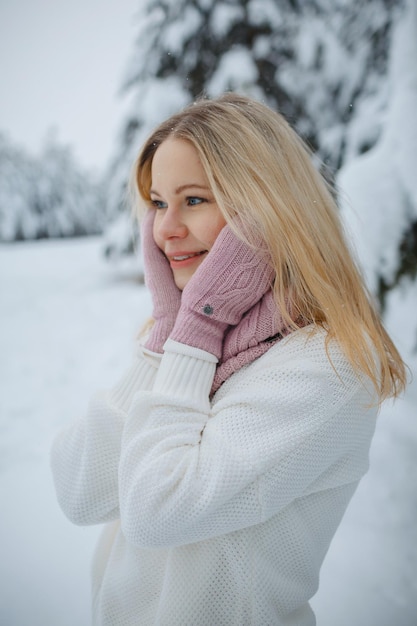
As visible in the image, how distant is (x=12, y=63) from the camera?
11.0 ft

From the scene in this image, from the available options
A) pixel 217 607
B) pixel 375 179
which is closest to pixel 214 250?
pixel 217 607

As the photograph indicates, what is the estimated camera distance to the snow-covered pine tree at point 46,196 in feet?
15.9

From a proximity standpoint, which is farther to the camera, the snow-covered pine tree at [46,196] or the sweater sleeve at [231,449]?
the snow-covered pine tree at [46,196]

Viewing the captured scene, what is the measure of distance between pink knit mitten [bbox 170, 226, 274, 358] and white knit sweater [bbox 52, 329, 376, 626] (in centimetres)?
6

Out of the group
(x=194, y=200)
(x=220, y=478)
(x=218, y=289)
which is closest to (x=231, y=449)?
(x=220, y=478)

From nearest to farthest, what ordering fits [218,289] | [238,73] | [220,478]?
[220,478], [218,289], [238,73]

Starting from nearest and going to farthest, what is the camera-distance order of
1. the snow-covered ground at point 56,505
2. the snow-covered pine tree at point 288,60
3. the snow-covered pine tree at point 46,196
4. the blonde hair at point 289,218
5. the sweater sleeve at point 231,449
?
the sweater sleeve at point 231,449 → the blonde hair at point 289,218 → the snow-covered ground at point 56,505 → the snow-covered pine tree at point 288,60 → the snow-covered pine tree at point 46,196

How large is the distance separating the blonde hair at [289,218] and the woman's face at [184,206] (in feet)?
0.12

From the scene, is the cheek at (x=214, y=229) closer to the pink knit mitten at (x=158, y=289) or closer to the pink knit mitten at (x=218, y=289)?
the pink knit mitten at (x=218, y=289)

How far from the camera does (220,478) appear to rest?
724 millimetres

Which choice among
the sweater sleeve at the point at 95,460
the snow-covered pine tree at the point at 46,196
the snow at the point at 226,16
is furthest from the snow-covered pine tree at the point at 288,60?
the snow-covered pine tree at the point at 46,196

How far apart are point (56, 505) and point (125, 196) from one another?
180 centimetres

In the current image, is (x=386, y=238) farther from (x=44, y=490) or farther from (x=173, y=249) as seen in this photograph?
(x=44, y=490)

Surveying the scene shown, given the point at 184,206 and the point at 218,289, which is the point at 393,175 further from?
the point at 218,289
